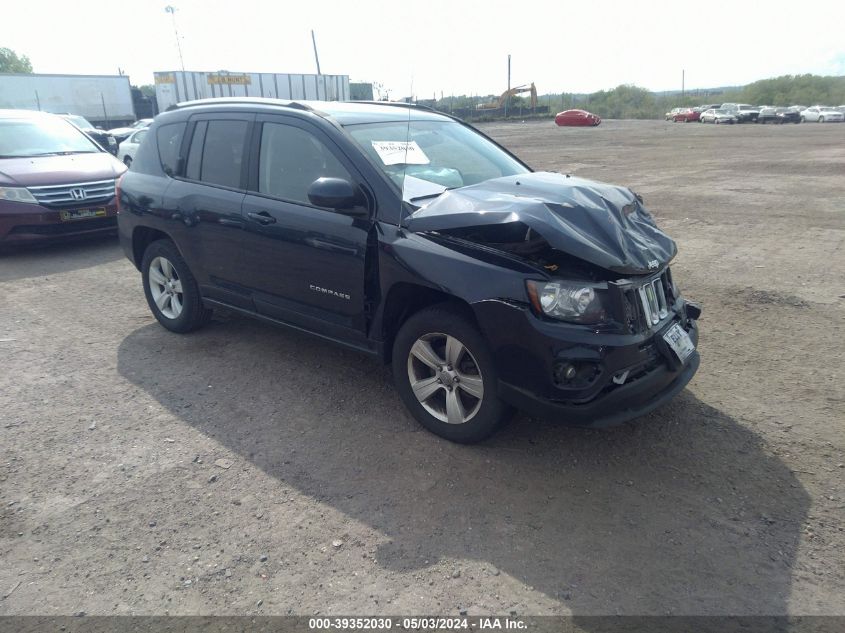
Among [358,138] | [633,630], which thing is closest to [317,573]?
[633,630]

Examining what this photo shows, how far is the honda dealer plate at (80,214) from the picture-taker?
27.7 feet

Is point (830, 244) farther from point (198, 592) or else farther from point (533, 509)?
point (198, 592)

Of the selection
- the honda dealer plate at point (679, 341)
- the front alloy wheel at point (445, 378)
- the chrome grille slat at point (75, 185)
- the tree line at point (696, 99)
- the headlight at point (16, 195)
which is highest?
the tree line at point (696, 99)

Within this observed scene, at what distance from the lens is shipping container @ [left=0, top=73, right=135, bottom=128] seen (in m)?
35.8

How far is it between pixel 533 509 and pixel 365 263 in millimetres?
1699

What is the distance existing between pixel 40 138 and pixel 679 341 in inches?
383

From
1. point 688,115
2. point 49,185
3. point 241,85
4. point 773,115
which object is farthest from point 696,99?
point 49,185

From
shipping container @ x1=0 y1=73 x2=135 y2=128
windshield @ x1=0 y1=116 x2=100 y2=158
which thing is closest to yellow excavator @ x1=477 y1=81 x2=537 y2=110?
shipping container @ x1=0 y1=73 x2=135 y2=128

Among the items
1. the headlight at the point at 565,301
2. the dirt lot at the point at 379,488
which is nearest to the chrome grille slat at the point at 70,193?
the dirt lot at the point at 379,488

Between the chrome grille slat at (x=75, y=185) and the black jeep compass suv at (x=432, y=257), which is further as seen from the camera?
the chrome grille slat at (x=75, y=185)

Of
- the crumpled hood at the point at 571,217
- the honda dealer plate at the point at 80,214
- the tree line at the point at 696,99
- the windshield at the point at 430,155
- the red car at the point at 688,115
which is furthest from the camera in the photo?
the tree line at the point at 696,99

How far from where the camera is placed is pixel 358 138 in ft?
13.4

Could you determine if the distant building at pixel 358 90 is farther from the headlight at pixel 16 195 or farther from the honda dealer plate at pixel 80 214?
the headlight at pixel 16 195

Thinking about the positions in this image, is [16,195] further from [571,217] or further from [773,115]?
[773,115]
